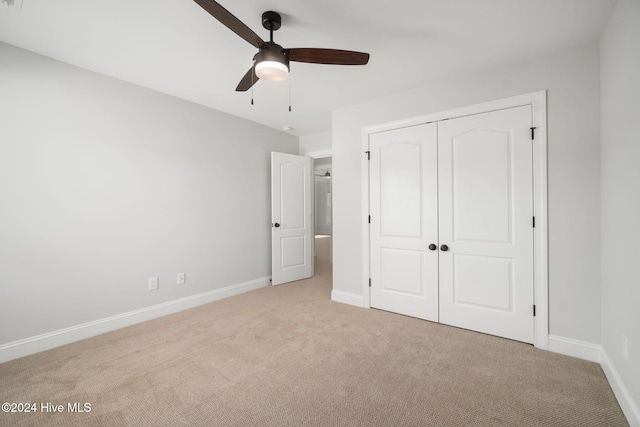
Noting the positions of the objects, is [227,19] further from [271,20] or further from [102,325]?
[102,325]

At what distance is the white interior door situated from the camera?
173 inches

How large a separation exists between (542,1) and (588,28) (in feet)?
1.89

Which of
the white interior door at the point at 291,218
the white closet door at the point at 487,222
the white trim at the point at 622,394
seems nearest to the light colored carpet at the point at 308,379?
the white trim at the point at 622,394

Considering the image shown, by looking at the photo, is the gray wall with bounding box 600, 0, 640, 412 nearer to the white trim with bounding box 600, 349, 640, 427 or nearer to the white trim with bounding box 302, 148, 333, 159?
the white trim with bounding box 600, 349, 640, 427

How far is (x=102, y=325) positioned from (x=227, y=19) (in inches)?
119

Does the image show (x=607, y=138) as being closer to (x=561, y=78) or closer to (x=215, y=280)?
(x=561, y=78)

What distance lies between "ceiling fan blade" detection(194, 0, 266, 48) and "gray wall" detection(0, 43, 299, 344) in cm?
208

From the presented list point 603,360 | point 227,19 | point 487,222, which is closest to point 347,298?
point 487,222

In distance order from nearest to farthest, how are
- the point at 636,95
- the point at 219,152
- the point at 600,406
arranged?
the point at 636,95 → the point at 600,406 → the point at 219,152

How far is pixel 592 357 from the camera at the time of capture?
2154 millimetres

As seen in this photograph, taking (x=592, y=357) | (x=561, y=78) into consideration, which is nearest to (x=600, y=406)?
(x=592, y=357)

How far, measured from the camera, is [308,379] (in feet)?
6.40

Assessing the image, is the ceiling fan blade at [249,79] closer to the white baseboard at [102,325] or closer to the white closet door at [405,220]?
the white closet door at [405,220]

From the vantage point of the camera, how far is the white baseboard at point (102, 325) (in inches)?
89.5
